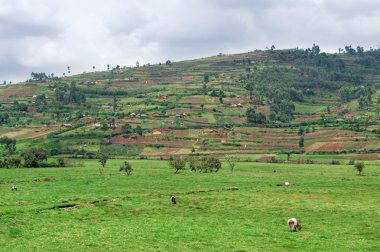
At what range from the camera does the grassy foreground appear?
34863 mm

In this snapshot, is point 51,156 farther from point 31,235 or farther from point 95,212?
point 31,235

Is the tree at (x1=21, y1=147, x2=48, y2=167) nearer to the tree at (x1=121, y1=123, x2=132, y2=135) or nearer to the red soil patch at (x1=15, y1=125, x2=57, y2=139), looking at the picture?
the tree at (x1=121, y1=123, x2=132, y2=135)

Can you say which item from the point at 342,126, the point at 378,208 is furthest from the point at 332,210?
the point at 342,126

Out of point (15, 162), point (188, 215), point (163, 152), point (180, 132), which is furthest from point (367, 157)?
point (188, 215)

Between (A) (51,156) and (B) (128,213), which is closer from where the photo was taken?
(B) (128,213)

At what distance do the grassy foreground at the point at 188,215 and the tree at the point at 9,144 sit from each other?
8368 centimetres

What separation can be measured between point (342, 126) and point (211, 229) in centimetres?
15659

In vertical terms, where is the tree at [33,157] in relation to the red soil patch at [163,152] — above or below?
above

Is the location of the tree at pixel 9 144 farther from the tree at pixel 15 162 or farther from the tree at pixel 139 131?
the tree at pixel 15 162

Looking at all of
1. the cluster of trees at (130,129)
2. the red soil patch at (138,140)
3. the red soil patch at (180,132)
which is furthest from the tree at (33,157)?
the red soil patch at (180,132)

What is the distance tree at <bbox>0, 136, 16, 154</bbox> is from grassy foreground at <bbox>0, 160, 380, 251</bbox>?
275 ft

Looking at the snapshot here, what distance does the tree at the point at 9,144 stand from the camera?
520ft

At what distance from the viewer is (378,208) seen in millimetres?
50969

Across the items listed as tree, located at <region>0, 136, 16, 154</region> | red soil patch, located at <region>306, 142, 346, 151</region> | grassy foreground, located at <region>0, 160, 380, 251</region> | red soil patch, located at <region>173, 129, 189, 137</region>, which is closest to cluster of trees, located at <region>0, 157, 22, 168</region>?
grassy foreground, located at <region>0, 160, 380, 251</region>
